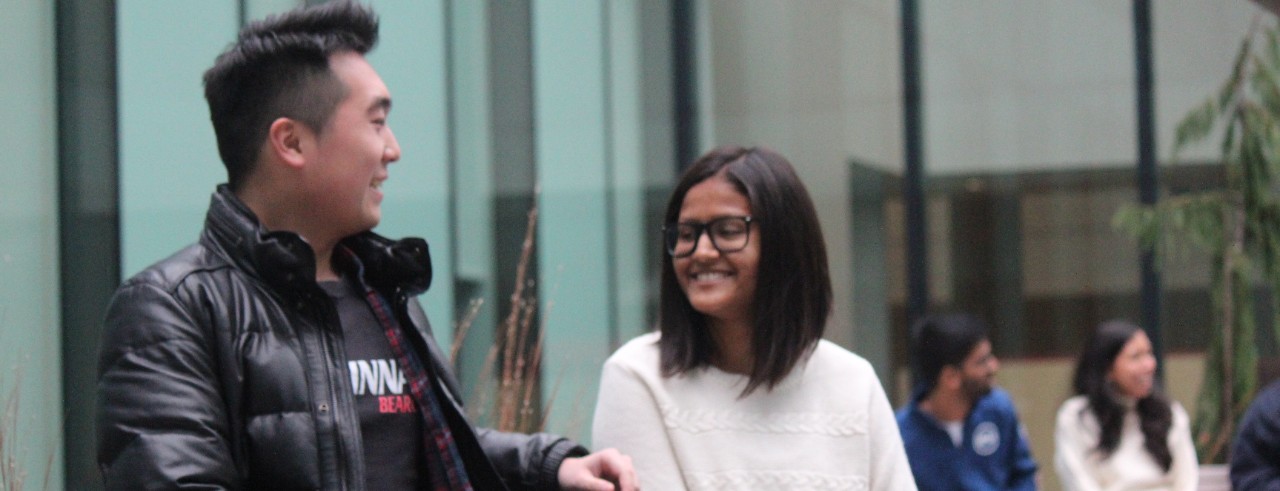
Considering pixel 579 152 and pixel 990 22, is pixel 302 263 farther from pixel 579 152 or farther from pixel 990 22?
pixel 990 22

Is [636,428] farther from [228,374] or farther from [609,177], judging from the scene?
[609,177]

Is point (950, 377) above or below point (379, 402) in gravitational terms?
below

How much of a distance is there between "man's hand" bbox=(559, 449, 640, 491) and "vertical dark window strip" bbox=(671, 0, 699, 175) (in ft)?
27.3

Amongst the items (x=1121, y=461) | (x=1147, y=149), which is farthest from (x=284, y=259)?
(x=1147, y=149)

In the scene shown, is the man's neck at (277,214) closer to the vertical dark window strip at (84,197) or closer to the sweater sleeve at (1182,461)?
the vertical dark window strip at (84,197)

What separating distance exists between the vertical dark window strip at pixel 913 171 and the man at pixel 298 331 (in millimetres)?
9077

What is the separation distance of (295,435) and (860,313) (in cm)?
946

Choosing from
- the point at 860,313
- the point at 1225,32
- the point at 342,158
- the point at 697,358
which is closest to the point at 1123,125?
the point at 1225,32

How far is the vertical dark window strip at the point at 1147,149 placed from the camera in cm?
1162

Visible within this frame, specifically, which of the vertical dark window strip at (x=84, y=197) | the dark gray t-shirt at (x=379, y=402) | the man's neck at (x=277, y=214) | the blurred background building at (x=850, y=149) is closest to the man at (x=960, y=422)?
the blurred background building at (x=850, y=149)

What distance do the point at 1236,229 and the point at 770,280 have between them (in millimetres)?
7468

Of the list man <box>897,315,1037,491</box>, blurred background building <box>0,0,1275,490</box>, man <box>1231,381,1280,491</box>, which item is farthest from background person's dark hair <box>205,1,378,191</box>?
blurred background building <box>0,0,1275,490</box>

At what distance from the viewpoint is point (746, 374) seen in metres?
3.12

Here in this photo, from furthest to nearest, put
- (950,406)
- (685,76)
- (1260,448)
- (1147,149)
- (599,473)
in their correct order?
(1147,149)
(685,76)
(950,406)
(1260,448)
(599,473)
